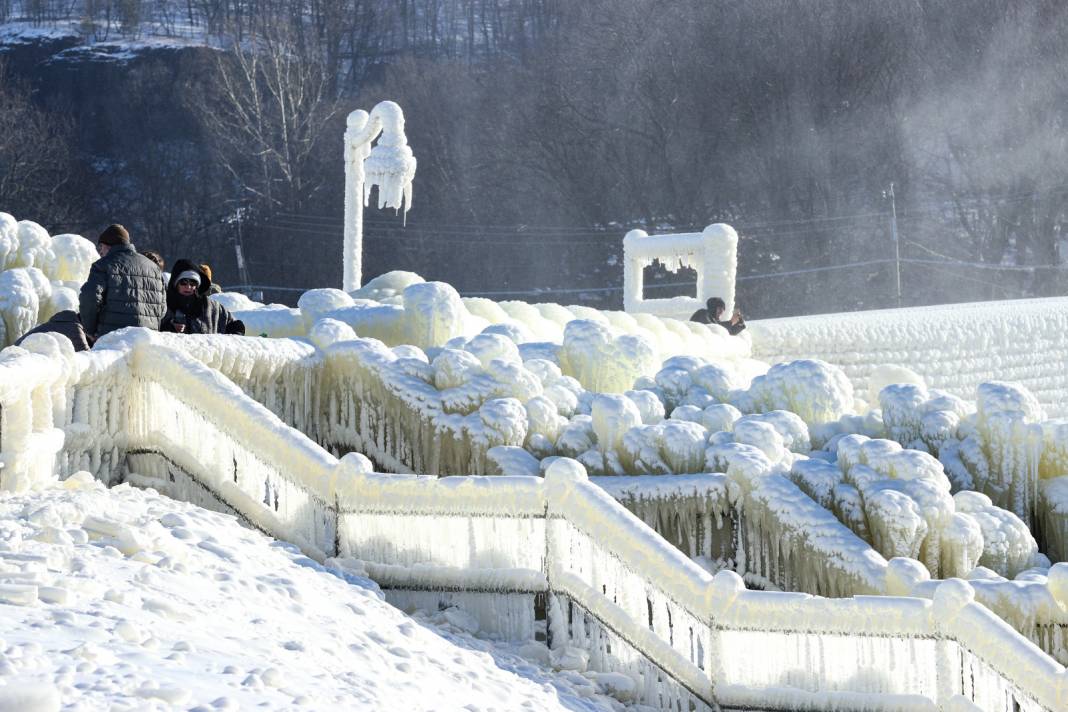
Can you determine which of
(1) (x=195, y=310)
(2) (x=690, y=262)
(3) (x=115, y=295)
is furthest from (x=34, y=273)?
(2) (x=690, y=262)

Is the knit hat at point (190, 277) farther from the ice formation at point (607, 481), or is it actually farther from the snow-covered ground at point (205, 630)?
the snow-covered ground at point (205, 630)

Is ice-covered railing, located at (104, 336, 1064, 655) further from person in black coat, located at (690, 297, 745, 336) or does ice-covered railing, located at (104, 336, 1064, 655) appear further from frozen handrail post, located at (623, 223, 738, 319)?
frozen handrail post, located at (623, 223, 738, 319)

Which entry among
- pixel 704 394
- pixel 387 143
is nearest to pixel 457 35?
pixel 387 143

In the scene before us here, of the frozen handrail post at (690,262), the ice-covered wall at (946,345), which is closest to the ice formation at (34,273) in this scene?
the ice-covered wall at (946,345)

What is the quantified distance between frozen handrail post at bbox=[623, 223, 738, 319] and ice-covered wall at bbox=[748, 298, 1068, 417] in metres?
0.91

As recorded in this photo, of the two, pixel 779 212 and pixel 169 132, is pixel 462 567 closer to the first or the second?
pixel 779 212

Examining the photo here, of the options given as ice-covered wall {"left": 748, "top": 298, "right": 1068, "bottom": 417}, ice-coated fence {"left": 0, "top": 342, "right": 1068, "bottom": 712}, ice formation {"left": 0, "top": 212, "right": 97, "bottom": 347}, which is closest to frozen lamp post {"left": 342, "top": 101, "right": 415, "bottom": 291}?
ice-covered wall {"left": 748, "top": 298, "right": 1068, "bottom": 417}

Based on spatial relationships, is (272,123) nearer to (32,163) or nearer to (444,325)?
(32,163)

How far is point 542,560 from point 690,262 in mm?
11679

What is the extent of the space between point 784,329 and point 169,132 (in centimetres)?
3281

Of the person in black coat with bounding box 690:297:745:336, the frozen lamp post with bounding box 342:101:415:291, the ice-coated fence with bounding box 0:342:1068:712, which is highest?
the frozen lamp post with bounding box 342:101:415:291

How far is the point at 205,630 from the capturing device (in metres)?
5.12

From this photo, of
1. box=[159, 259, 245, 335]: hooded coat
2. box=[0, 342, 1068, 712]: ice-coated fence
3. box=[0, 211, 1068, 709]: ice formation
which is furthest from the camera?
box=[159, 259, 245, 335]: hooded coat

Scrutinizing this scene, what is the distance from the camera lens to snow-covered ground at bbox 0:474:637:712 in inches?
175
